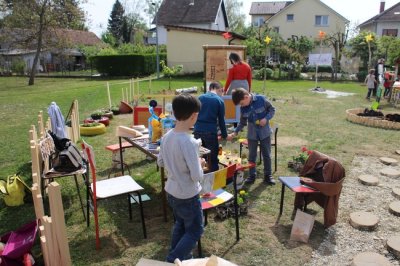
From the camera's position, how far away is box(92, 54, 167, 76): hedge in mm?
29766

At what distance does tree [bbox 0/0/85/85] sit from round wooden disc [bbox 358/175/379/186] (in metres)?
24.4

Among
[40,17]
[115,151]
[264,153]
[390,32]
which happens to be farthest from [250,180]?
[390,32]

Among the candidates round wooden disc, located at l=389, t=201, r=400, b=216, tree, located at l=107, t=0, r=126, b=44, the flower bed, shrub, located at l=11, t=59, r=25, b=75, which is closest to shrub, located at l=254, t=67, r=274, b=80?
the flower bed

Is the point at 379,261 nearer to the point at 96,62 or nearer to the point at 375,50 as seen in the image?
the point at 375,50

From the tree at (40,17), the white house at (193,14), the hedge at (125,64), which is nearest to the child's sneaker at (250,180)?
the tree at (40,17)

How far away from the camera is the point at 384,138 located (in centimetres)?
912

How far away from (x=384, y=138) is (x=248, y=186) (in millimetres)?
5252

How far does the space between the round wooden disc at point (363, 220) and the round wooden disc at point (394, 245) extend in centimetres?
36

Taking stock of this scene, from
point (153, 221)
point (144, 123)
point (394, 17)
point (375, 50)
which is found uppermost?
point (394, 17)

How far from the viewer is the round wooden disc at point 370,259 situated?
370cm

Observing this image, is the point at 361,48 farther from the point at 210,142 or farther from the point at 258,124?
the point at 210,142

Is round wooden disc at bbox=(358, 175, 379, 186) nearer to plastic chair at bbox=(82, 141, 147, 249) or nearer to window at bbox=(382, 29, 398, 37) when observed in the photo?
plastic chair at bbox=(82, 141, 147, 249)

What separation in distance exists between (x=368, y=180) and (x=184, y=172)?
4.36m

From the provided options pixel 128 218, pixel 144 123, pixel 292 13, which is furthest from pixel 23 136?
pixel 292 13
